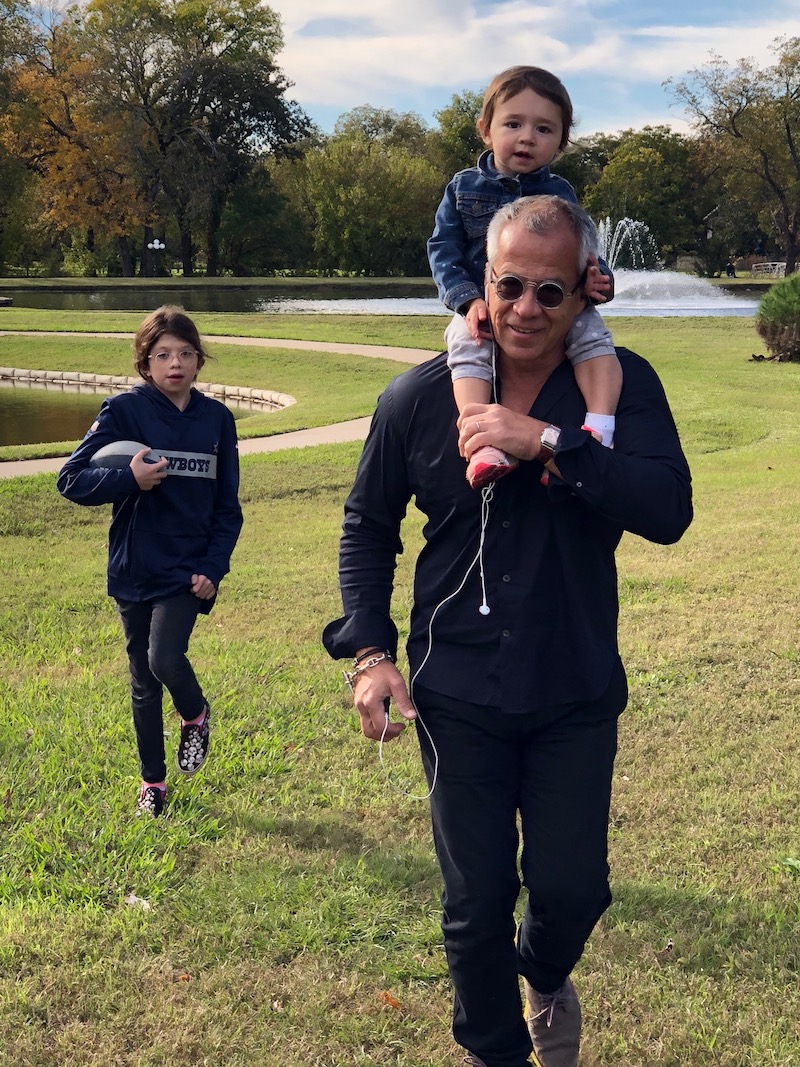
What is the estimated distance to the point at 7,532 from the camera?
858 centimetres

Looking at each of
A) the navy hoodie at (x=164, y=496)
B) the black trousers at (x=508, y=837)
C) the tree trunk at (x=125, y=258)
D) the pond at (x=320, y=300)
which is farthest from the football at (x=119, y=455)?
the tree trunk at (x=125, y=258)

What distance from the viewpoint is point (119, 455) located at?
3.74 m

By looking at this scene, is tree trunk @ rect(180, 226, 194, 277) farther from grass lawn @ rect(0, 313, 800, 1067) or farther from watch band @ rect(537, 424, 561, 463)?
watch band @ rect(537, 424, 561, 463)

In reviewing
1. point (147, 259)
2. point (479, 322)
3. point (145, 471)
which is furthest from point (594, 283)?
point (147, 259)

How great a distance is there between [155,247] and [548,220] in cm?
5662

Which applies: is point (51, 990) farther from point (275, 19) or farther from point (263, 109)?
point (275, 19)

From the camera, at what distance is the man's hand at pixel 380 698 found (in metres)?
2.34

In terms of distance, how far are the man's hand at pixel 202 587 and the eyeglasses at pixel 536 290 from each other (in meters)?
1.94

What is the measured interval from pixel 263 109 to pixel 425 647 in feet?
200

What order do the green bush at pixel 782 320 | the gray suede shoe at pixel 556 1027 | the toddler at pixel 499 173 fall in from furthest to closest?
the green bush at pixel 782 320, the toddler at pixel 499 173, the gray suede shoe at pixel 556 1027

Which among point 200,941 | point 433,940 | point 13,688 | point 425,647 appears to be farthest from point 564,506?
point 13,688

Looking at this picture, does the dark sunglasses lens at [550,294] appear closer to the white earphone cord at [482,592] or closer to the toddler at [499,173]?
the white earphone cord at [482,592]

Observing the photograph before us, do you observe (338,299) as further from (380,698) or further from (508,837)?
(508,837)

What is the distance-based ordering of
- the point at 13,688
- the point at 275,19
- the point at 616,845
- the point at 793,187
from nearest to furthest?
the point at 616,845 → the point at 13,688 → the point at 793,187 → the point at 275,19
